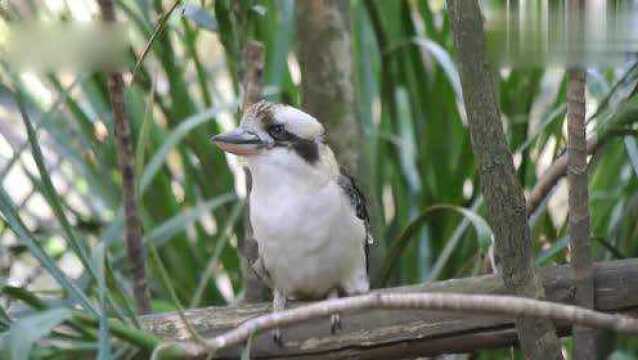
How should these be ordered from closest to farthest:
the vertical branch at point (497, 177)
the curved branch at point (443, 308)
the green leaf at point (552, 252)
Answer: the curved branch at point (443, 308) → the vertical branch at point (497, 177) → the green leaf at point (552, 252)

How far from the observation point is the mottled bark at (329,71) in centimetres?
220

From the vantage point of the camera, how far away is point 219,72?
2.99 m

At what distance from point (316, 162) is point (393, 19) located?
0.77m

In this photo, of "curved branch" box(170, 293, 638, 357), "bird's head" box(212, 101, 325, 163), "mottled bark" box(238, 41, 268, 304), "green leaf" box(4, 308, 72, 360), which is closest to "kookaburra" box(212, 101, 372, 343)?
"bird's head" box(212, 101, 325, 163)

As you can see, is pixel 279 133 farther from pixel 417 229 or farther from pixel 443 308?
pixel 443 308

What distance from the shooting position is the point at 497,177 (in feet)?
4.47

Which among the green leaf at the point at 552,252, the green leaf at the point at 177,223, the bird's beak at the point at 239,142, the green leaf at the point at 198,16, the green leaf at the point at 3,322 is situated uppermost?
the green leaf at the point at 198,16

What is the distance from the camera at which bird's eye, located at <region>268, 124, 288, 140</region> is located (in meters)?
1.79

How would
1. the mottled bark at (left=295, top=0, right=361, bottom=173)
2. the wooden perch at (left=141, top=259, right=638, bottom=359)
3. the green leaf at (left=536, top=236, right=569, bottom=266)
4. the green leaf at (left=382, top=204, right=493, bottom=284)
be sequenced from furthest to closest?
1. the mottled bark at (left=295, top=0, right=361, bottom=173)
2. the green leaf at (left=536, top=236, right=569, bottom=266)
3. the green leaf at (left=382, top=204, right=493, bottom=284)
4. the wooden perch at (left=141, top=259, right=638, bottom=359)

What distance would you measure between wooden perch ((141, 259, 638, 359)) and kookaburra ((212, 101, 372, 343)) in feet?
0.53

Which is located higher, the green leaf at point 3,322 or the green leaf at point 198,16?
the green leaf at point 198,16

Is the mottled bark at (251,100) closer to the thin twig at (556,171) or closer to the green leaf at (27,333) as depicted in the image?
the thin twig at (556,171)

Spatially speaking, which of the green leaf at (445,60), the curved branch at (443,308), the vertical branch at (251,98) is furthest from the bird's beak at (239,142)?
the curved branch at (443,308)

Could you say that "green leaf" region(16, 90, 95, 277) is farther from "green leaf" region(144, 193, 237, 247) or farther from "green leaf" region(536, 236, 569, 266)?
"green leaf" region(536, 236, 569, 266)
